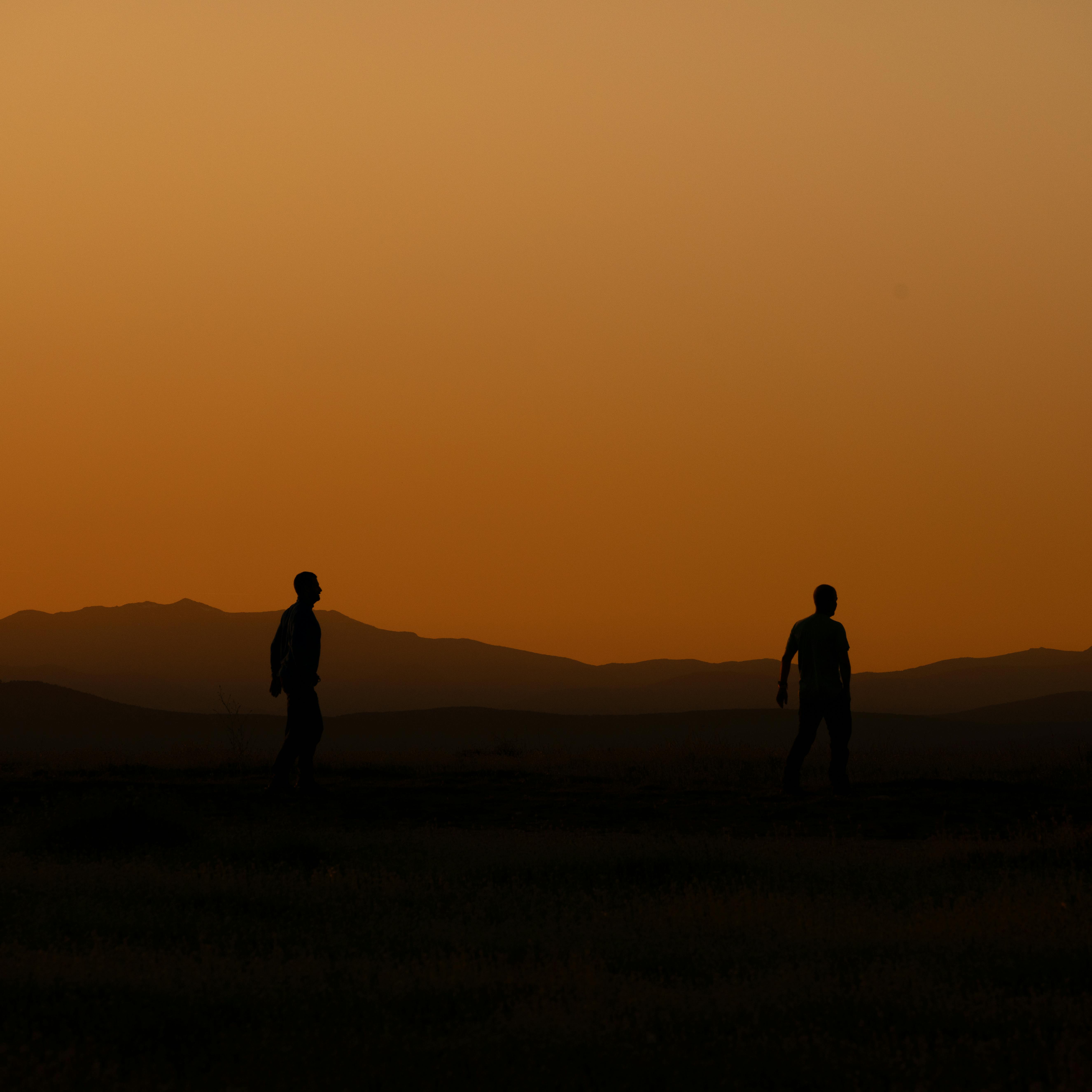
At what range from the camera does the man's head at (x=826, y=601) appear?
14102 millimetres

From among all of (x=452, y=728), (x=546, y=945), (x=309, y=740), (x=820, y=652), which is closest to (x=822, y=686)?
(x=820, y=652)

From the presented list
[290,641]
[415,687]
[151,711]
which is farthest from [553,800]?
[415,687]

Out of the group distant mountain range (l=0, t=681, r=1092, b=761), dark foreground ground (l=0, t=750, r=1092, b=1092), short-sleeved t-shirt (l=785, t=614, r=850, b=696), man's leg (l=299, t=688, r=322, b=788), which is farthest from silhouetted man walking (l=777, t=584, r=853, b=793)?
distant mountain range (l=0, t=681, r=1092, b=761)

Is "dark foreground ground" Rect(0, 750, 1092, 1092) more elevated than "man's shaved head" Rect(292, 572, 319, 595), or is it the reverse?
"man's shaved head" Rect(292, 572, 319, 595)

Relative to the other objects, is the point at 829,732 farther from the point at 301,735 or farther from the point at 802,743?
the point at 301,735

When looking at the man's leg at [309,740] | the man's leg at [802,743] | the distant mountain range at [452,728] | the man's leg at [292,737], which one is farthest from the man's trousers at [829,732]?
the distant mountain range at [452,728]

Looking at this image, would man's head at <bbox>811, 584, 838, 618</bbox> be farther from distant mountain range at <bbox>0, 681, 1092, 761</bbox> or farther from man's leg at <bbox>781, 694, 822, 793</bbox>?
distant mountain range at <bbox>0, 681, 1092, 761</bbox>

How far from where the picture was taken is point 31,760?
58.7 feet

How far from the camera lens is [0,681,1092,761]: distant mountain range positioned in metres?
36.0

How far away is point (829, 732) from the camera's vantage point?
13.7m

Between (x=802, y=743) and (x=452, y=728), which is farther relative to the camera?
(x=452, y=728)

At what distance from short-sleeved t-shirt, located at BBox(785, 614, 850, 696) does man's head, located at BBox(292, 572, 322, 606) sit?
4808 millimetres

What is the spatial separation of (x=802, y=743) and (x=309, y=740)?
4916 millimetres

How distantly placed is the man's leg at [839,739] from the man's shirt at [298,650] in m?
5.19
